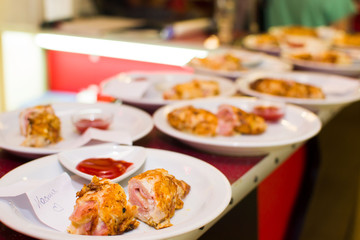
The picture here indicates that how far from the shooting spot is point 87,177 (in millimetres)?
1146

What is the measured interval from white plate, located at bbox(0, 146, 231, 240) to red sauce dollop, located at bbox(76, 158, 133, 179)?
4 cm

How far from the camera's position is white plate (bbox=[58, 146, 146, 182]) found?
3.93ft

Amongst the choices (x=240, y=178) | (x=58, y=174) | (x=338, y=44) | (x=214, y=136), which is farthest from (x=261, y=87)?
(x=338, y=44)

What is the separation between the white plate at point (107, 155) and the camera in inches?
47.2

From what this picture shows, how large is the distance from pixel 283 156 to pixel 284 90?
56 centimetres

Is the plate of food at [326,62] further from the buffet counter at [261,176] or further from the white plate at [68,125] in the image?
the white plate at [68,125]

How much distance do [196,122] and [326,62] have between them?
1.60 meters

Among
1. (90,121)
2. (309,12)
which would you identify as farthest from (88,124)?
(309,12)

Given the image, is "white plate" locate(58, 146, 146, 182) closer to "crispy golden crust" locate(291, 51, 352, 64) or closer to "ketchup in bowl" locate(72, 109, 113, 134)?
"ketchup in bowl" locate(72, 109, 113, 134)

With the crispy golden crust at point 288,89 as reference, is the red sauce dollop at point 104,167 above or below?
above

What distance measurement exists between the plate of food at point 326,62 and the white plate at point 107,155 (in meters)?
1.83

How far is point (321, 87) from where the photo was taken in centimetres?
238

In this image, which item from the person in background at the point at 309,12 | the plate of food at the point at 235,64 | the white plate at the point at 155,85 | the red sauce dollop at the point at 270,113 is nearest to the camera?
the red sauce dollop at the point at 270,113

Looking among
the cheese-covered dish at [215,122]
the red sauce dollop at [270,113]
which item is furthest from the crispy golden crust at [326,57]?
the cheese-covered dish at [215,122]
